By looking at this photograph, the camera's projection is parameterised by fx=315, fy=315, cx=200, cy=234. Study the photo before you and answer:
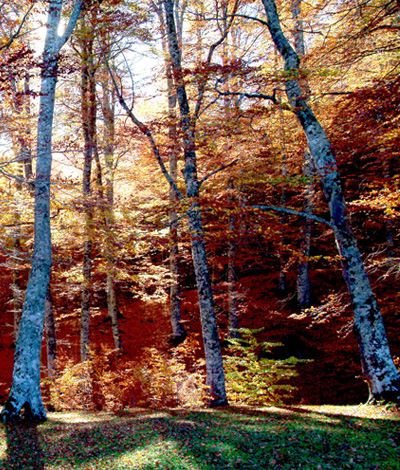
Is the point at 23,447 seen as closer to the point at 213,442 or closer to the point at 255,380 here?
the point at 213,442

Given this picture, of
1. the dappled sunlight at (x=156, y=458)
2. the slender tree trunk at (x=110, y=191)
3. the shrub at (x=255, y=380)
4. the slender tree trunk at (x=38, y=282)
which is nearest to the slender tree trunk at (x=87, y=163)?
the slender tree trunk at (x=110, y=191)

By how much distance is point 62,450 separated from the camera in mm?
4145

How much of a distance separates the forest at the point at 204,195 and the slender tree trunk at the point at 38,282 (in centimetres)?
3

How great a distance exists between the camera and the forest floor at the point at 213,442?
3.68m

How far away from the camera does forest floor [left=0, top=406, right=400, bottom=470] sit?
368 cm

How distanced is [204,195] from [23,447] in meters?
8.61

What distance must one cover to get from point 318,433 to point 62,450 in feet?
11.5

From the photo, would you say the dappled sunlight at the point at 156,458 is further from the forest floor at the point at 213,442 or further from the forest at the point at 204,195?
the forest at the point at 204,195

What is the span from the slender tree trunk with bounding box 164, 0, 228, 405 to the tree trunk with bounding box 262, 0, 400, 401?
2.53 m

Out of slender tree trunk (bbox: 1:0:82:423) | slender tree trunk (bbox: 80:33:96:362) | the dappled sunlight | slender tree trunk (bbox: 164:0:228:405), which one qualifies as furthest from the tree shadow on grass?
slender tree trunk (bbox: 80:33:96:362)

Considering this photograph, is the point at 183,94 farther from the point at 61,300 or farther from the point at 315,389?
the point at 61,300

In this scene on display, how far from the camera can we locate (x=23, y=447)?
4293mm

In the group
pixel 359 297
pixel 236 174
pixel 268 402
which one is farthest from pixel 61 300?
pixel 359 297

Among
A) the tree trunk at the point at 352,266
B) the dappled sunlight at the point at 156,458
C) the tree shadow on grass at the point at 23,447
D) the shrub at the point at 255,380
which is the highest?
the tree trunk at the point at 352,266
